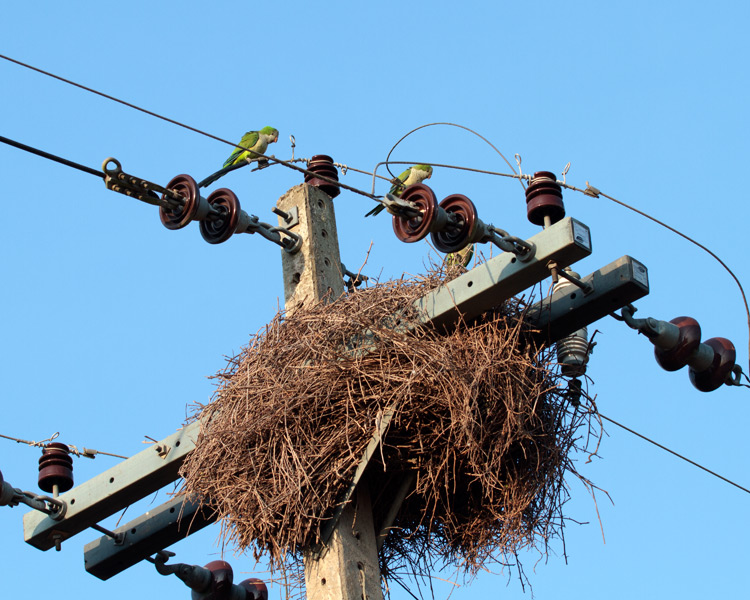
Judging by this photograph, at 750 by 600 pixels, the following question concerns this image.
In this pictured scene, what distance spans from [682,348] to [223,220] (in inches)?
89.1

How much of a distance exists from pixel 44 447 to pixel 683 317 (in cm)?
337

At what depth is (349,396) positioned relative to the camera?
5.39 metres

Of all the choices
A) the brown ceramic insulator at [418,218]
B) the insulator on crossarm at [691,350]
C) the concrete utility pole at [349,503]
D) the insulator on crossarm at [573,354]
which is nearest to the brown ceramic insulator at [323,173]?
the concrete utility pole at [349,503]

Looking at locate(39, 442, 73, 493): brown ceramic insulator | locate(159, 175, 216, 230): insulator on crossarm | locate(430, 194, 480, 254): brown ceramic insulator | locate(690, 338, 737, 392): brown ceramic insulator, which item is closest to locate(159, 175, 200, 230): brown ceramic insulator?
locate(159, 175, 216, 230): insulator on crossarm

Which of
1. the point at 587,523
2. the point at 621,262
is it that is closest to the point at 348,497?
the point at 587,523

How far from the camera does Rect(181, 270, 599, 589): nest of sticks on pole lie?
534cm

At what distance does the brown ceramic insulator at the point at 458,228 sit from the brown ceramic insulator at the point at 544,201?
0.28 m

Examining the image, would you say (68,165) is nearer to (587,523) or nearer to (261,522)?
(261,522)

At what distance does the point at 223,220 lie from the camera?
607 cm

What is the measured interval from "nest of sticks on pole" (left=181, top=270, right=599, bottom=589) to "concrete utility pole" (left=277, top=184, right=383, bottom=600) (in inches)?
4.5

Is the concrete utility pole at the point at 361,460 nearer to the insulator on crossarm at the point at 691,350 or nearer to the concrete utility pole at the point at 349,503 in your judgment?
the concrete utility pole at the point at 349,503

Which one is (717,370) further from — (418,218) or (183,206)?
(183,206)

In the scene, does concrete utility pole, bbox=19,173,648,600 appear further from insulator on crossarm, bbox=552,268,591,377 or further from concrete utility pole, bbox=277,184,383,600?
insulator on crossarm, bbox=552,268,591,377

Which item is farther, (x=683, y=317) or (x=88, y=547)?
(x=88, y=547)
